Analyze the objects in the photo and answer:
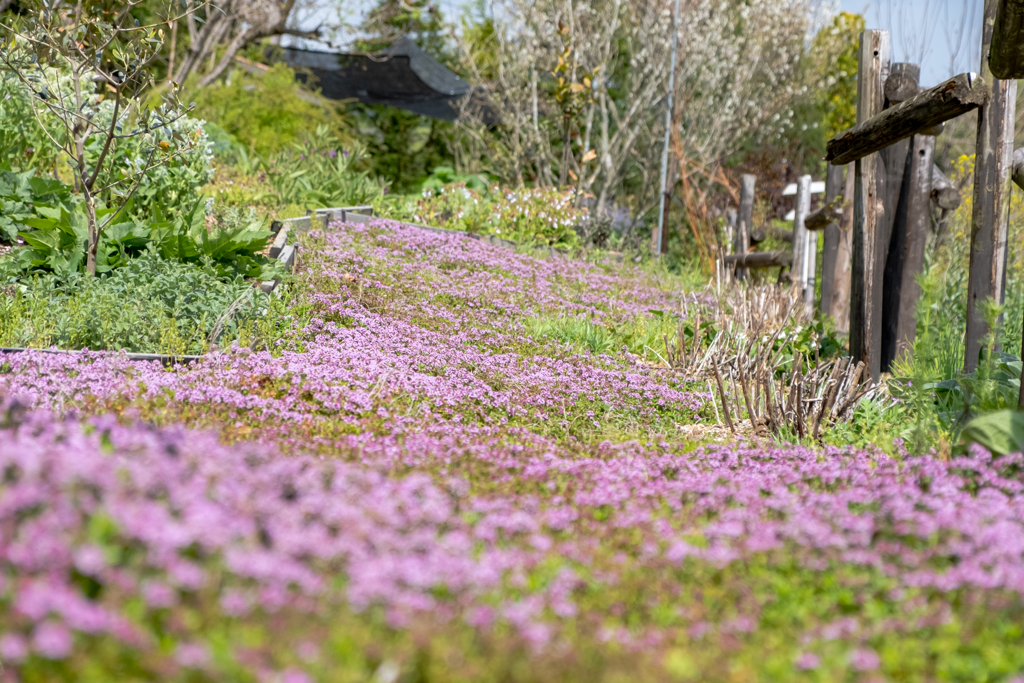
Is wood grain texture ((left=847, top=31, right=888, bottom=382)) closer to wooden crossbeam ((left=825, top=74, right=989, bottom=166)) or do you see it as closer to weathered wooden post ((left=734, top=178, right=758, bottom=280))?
wooden crossbeam ((left=825, top=74, right=989, bottom=166))

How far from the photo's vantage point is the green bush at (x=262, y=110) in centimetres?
1336

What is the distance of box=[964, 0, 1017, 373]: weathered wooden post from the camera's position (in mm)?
4438

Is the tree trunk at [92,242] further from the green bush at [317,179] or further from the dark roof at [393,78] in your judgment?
the dark roof at [393,78]

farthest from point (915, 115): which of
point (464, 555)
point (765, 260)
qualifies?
point (765, 260)

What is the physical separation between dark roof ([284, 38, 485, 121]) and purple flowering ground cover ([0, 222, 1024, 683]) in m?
12.6

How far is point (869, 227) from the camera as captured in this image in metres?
5.50

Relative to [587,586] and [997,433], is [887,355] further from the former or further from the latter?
[587,586]

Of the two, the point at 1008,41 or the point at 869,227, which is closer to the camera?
the point at 1008,41

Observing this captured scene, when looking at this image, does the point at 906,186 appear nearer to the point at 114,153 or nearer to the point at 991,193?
the point at 991,193

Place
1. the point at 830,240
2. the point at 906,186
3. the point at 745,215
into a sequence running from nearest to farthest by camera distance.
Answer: the point at 906,186, the point at 830,240, the point at 745,215

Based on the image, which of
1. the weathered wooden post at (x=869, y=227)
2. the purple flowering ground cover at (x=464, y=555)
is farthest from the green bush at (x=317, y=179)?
the purple flowering ground cover at (x=464, y=555)

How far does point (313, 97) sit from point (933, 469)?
1537 cm

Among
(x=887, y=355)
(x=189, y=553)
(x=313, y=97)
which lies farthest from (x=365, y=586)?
(x=313, y=97)

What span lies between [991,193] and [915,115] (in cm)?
62
